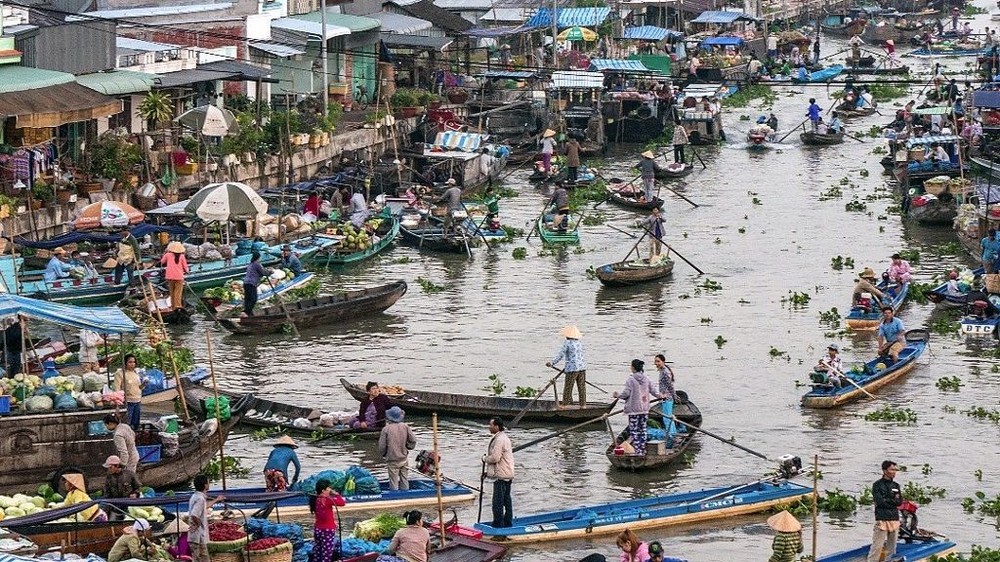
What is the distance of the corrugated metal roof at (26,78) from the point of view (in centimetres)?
3722

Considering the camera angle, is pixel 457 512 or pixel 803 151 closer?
pixel 457 512

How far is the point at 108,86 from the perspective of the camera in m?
40.7

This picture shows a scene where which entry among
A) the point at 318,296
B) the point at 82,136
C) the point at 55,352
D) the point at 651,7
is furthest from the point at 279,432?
the point at 651,7

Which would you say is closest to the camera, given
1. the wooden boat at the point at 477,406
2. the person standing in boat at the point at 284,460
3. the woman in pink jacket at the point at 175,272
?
the person standing in boat at the point at 284,460

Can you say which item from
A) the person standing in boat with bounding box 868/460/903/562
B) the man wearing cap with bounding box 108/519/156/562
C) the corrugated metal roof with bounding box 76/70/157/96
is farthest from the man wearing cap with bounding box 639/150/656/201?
the man wearing cap with bounding box 108/519/156/562

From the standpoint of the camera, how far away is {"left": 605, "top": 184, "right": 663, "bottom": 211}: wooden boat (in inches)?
1837

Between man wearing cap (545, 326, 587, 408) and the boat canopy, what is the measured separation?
240 inches

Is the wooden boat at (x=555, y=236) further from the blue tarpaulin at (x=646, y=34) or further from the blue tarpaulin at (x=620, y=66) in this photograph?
the blue tarpaulin at (x=646, y=34)

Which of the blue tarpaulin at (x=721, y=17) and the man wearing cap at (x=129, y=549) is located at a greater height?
the blue tarpaulin at (x=721, y=17)

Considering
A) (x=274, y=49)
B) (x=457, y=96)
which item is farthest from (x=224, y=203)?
(x=457, y=96)

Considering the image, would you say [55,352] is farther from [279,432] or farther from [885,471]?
[885,471]

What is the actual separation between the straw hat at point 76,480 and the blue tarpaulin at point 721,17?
59.3m

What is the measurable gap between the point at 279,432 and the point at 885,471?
9.57 metres

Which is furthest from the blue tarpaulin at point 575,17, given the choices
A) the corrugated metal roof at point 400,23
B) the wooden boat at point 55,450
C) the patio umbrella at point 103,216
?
the wooden boat at point 55,450
